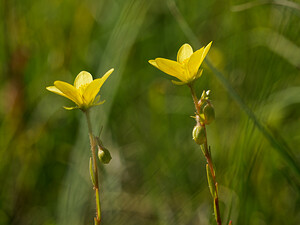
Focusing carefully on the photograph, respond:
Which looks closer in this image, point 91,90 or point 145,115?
point 91,90

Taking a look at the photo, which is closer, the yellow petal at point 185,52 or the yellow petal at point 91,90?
the yellow petal at point 91,90

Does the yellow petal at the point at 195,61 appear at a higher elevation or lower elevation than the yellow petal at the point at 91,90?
lower

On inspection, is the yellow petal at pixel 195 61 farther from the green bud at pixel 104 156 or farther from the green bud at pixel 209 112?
the green bud at pixel 104 156

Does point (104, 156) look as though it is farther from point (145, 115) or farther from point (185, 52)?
point (145, 115)

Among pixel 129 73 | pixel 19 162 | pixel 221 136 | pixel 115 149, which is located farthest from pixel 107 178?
pixel 129 73

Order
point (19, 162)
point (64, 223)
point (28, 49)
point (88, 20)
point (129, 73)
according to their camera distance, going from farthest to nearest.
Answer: point (88, 20) < point (129, 73) < point (28, 49) < point (19, 162) < point (64, 223)

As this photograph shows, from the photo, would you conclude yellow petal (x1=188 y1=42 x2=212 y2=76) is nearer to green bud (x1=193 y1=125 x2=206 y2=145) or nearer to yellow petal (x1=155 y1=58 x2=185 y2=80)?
yellow petal (x1=155 y1=58 x2=185 y2=80)

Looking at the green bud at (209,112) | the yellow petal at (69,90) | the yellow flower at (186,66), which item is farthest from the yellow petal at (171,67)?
the yellow petal at (69,90)

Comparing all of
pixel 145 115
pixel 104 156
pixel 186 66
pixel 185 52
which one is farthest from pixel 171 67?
pixel 145 115

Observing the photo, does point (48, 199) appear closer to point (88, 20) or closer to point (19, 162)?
point (19, 162)
